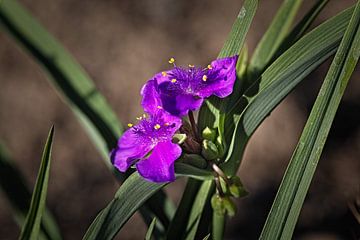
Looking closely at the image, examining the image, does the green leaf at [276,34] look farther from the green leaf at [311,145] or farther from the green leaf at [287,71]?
the green leaf at [311,145]

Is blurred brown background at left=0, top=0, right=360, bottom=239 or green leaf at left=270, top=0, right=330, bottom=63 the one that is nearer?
green leaf at left=270, top=0, right=330, bottom=63

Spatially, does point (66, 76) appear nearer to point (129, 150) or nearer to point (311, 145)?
point (129, 150)

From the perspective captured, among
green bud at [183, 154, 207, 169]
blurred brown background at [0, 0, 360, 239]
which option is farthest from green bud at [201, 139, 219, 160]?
blurred brown background at [0, 0, 360, 239]

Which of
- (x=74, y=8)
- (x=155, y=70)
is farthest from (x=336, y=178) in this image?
(x=74, y=8)

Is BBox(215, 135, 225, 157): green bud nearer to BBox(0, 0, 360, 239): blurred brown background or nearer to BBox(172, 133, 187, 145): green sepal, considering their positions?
BBox(172, 133, 187, 145): green sepal

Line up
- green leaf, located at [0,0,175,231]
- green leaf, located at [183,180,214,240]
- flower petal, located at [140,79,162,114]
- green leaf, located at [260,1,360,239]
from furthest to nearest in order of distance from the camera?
green leaf, located at [0,0,175,231] < green leaf, located at [183,180,214,240] < flower petal, located at [140,79,162,114] < green leaf, located at [260,1,360,239]
